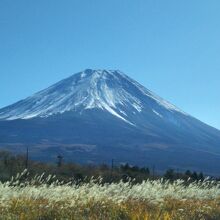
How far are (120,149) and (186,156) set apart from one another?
58.4ft

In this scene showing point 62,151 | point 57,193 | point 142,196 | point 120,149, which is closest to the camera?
point 57,193

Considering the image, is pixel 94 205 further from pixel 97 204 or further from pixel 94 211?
pixel 94 211

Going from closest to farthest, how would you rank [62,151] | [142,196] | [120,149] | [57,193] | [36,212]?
[36,212] < [57,193] < [142,196] < [62,151] < [120,149]

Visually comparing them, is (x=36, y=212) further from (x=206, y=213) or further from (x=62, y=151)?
(x=62, y=151)

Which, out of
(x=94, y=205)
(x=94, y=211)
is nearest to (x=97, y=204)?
(x=94, y=205)

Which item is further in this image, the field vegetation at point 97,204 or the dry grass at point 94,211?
the field vegetation at point 97,204

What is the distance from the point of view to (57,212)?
8.93m

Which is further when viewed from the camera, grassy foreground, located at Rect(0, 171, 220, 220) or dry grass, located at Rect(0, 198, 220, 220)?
grassy foreground, located at Rect(0, 171, 220, 220)

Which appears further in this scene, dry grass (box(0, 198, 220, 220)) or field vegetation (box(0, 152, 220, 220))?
field vegetation (box(0, 152, 220, 220))

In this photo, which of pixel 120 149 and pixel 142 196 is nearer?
pixel 142 196

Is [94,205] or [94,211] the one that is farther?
[94,205]

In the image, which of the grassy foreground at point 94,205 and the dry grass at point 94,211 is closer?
the dry grass at point 94,211

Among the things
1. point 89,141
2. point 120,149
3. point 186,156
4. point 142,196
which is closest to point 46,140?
point 89,141

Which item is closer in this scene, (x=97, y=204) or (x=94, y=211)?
(x=94, y=211)
